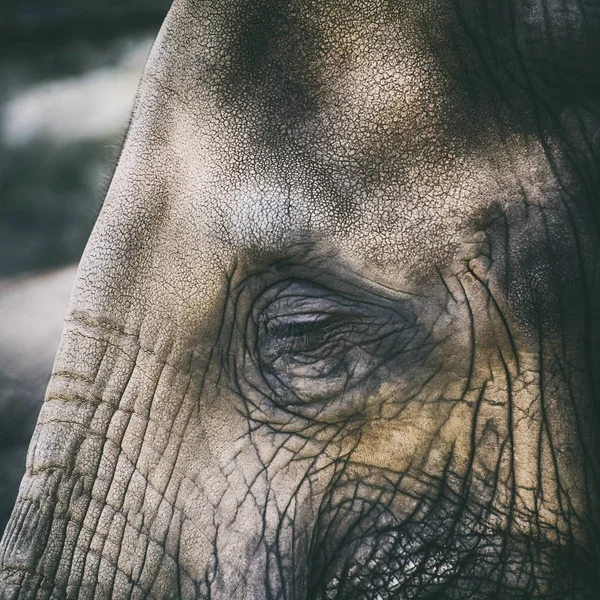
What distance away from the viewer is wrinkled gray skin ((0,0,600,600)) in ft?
5.23

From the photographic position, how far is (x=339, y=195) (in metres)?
1.63

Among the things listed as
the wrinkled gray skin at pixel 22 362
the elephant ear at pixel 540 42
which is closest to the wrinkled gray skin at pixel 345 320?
the elephant ear at pixel 540 42

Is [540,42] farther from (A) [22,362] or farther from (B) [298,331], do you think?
(A) [22,362]

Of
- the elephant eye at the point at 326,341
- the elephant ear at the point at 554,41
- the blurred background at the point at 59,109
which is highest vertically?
the blurred background at the point at 59,109

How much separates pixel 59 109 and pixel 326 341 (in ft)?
14.5

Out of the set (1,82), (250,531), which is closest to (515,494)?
(250,531)

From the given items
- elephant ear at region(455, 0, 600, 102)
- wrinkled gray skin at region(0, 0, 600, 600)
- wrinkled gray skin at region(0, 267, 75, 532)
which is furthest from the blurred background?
elephant ear at region(455, 0, 600, 102)

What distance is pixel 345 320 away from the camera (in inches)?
65.1

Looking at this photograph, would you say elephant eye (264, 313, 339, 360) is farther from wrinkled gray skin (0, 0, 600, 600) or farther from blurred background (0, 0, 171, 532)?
blurred background (0, 0, 171, 532)

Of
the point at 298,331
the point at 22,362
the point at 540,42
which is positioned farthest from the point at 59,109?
the point at 540,42

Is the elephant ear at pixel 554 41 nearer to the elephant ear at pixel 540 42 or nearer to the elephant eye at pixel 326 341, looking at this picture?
the elephant ear at pixel 540 42

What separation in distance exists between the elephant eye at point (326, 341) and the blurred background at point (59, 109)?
297cm

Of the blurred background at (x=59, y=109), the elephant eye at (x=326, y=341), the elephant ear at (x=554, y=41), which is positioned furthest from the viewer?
the blurred background at (x=59, y=109)

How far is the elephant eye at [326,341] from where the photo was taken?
1646 millimetres
